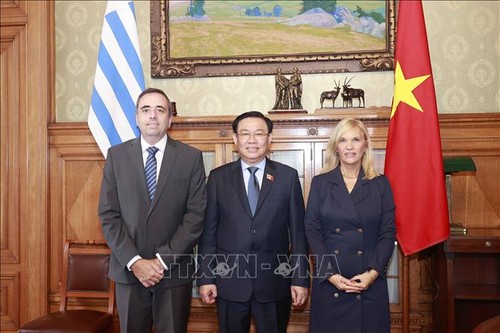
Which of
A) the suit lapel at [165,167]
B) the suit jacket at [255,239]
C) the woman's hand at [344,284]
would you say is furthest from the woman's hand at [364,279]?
the suit lapel at [165,167]

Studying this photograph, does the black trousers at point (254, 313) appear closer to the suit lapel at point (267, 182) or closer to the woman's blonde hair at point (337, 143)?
the suit lapel at point (267, 182)

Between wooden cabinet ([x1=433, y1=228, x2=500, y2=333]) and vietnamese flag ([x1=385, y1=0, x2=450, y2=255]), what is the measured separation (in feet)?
0.50

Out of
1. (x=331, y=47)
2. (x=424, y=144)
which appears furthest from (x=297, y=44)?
(x=424, y=144)

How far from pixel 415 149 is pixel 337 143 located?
2.06 ft

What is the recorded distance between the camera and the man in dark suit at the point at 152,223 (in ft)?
8.07

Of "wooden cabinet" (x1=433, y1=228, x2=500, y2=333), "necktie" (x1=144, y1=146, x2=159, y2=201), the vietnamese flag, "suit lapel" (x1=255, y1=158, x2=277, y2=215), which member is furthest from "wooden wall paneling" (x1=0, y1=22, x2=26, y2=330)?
"wooden cabinet" (x1=433, y1=228, x2=500, y2=333)

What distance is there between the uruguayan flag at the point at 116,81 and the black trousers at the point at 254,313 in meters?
1.41

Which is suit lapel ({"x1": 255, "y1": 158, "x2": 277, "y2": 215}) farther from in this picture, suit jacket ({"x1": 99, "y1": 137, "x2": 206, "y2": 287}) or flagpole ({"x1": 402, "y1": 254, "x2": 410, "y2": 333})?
flagpole ({"x1": 402, "y1": 254, "x2": 410, "y2": 333})

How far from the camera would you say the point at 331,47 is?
11.8 ft

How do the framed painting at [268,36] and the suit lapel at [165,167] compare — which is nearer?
the suit lapel at [165,167]

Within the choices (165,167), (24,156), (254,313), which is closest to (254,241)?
(254,313)

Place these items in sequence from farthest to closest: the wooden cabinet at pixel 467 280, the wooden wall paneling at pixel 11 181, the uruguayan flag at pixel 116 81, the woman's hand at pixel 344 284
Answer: the wooden wall paneling at pixel 11 181 → the uruguayan flag at pixel 116 81 → the wooden cabinet at pixel 467 280 → the woman's hand at pixel 344 284

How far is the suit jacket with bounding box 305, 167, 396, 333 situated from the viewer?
2.48 meters

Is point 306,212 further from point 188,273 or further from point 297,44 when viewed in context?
point 297,44
